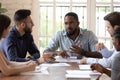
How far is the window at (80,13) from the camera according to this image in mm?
4555

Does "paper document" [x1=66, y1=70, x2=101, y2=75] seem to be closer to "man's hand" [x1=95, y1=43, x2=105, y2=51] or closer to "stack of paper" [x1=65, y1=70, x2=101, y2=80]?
"stack of paper" [x1=65, y1=70, x2=101, y2=80]

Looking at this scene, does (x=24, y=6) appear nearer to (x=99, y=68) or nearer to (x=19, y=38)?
(x=19, y=38)

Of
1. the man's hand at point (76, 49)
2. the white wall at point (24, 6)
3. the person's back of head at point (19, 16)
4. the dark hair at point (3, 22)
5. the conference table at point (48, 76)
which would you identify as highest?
the white wall at point (24, 6)

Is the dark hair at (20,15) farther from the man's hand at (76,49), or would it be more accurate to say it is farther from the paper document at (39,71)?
the paper document at (39,71)

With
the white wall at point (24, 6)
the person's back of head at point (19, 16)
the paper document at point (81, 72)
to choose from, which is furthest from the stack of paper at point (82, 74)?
the white wall at point (24, 6)

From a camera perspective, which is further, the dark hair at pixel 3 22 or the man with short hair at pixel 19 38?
the man with short hair at pixel 19 38

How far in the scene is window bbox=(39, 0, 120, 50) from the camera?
4.55 m

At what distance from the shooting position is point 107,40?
4633mm

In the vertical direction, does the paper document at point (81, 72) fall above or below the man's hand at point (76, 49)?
below

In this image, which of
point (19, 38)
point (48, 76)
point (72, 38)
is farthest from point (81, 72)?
point (72, 38)

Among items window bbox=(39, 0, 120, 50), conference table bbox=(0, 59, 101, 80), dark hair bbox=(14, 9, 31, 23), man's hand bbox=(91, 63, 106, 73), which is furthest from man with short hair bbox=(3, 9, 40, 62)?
window bbox=(39, 0, 120, 50)

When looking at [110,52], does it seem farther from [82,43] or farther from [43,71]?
[43,71]

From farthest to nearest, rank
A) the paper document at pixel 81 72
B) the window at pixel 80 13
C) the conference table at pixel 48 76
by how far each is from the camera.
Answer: the window at pixel 80 13 → the paper document at pixel 81 72 → the conference table at pixel 48 76

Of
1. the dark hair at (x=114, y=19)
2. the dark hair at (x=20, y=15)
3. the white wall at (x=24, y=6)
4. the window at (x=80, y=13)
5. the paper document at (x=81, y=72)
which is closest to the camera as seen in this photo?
the paper document at (x=81, y=72)
